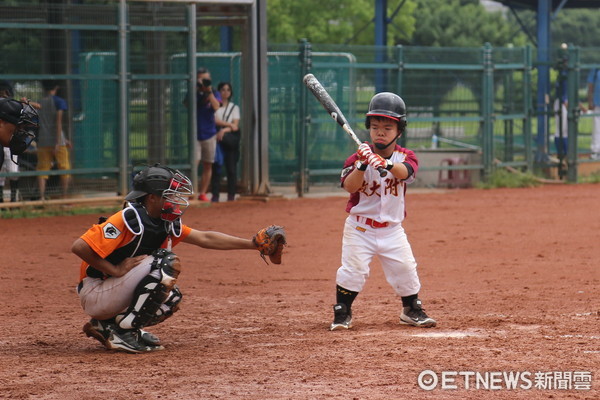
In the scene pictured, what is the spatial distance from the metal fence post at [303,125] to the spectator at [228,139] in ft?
3.74

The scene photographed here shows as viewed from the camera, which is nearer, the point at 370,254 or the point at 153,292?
the point at 153,292

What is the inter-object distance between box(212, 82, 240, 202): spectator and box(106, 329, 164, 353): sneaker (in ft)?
30.9

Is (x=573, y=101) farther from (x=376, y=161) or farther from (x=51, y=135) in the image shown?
(x=376, y=161)

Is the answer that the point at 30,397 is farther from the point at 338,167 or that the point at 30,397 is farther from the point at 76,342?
the point at 338,167

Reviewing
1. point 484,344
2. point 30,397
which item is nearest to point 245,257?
point 484,344

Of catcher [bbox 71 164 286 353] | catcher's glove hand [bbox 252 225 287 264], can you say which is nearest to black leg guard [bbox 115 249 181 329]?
catcher [bbox 71 164 286 353]

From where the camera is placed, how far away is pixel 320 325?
6.90 metres

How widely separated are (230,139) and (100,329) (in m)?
9.45

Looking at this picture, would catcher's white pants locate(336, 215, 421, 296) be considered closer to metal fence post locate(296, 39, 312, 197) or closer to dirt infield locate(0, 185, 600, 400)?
dirt infield locate(0, 185, 600, 400)

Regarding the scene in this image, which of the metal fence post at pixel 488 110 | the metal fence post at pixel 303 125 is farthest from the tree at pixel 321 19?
the metal fence post at pixel 303 125

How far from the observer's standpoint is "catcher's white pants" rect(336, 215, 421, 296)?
6645mm

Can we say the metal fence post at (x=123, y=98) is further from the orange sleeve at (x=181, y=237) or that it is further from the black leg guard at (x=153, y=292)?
the black leg guard at (x=153, y=292)

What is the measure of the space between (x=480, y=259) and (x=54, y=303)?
4333mm

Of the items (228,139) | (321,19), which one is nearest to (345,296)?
(228,139)
